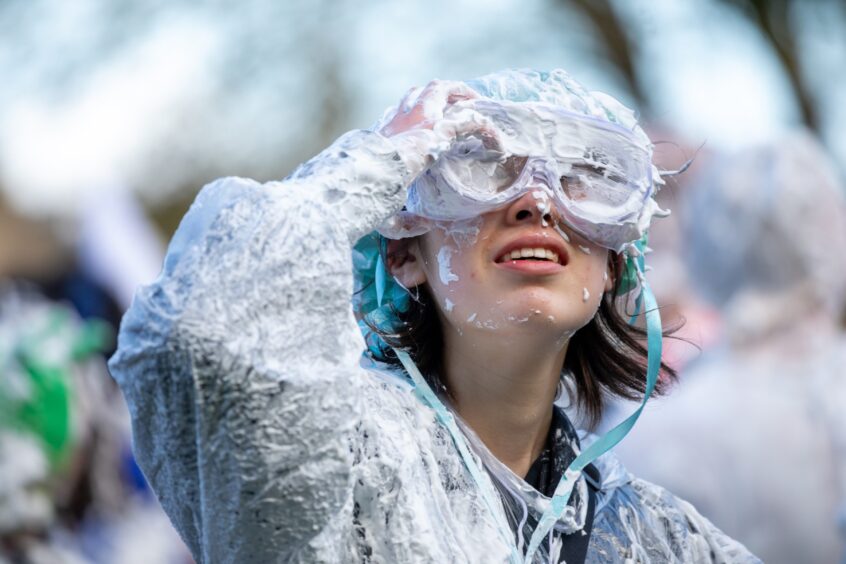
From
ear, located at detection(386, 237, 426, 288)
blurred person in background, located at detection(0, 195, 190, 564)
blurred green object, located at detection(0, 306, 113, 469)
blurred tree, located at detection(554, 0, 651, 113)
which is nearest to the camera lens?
ear, located at detection(386, 237, 426, 288)

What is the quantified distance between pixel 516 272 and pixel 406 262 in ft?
0.94

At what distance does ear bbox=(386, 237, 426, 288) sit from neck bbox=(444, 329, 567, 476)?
118 millimetres

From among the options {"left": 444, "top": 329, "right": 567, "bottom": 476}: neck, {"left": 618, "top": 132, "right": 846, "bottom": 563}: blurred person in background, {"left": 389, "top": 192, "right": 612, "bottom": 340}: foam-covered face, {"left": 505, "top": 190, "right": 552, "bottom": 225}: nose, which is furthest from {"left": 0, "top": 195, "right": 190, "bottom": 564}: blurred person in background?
{"left": 505, "top": 190, "right": 552, "bottom": 225}: nose

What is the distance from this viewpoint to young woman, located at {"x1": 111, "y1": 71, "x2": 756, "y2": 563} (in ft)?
6.68

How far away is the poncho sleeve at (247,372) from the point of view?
2.01 meters

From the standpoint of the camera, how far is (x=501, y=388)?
262 cm

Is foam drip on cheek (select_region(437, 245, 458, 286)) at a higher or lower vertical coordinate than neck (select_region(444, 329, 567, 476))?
higher

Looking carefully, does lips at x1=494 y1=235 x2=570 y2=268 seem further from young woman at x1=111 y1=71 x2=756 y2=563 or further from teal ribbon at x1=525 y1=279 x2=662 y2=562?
teal ribbon at x1=525 y1=279 x2=662 y2=562

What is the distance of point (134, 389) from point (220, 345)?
0.17 m

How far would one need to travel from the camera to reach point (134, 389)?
207 cm

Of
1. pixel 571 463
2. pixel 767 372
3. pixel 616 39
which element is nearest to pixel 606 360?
pixel 571 463

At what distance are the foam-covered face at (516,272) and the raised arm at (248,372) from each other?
15.2 inches

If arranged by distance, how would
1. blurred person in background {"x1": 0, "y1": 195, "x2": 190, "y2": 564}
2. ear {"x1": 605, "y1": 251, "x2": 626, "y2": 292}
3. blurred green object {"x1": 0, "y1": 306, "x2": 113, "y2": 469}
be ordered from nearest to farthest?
ear {"x1": 605, "y1": 251, "x2": 626, "y2": 292} < blurred person in background {"x1": 0, "y1": 195, "x2": 190, "y2": 564} < blurred green object {"x1": 0, "y1": 306, "x2": 113, "y2": 469}

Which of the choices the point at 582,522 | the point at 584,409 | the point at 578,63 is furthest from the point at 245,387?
the point at 578,63
